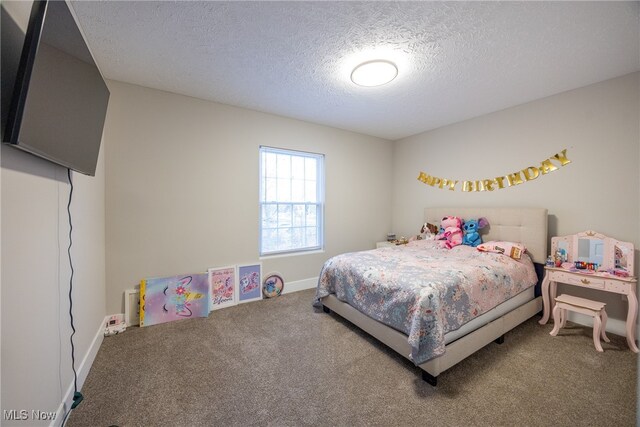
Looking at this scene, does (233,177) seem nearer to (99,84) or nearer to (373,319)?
(99,84)

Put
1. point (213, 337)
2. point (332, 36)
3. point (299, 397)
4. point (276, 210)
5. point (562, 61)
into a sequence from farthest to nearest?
point (276, 210) → point (213, 337) → point (562, 61) → point (332, 36) → point (299, 397)

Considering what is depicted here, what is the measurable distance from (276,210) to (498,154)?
316 centimetres

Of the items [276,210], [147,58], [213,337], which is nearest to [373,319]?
[213,337]

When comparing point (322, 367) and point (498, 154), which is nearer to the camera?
point (322, 367)

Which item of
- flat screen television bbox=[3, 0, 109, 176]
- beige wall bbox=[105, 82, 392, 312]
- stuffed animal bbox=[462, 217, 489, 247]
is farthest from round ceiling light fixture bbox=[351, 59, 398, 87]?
stuffed animal bbox=[462, 217, 489, 247]

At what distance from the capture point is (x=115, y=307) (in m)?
2.41

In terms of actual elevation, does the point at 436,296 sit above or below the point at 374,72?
below

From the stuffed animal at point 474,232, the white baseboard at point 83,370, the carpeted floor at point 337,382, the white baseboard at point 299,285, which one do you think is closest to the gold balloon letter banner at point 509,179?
the stuffed animal at point 474,232

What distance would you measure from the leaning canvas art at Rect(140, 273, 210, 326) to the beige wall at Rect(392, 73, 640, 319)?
12.3 ft

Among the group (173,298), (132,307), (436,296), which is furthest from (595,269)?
(132,307)

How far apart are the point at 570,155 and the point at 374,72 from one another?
2418mm

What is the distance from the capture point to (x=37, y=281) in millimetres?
1151

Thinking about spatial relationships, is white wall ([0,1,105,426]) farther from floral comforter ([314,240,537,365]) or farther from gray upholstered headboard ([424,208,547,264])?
gray upholstered headboard ([424,208,547,264])

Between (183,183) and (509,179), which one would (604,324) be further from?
(183,183)
